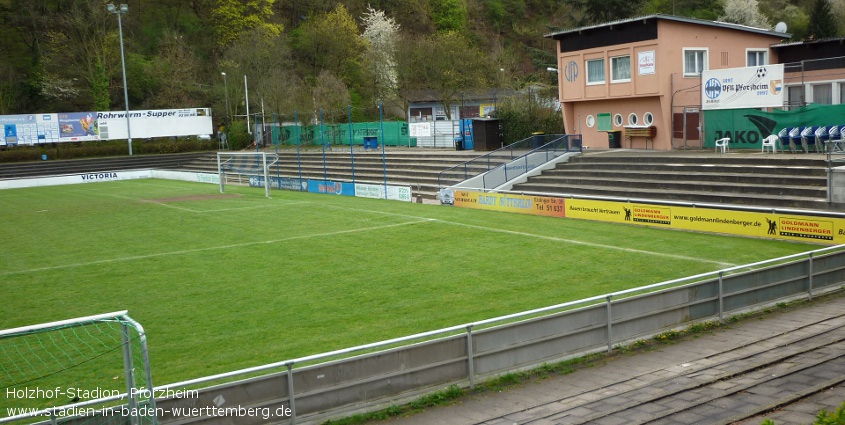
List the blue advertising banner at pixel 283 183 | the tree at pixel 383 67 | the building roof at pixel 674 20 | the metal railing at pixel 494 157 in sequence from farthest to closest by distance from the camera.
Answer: the tree at pixel 383 67, the blue advertising banner at pixel 283 183, the metal railing at pixel 494 157, the building roof at pixel 674 20

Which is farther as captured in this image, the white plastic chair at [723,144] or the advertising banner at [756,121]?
the white plastic chair at [723,144]

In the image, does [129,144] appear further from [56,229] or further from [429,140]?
[56,229]

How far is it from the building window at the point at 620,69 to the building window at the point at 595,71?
79 centimetres

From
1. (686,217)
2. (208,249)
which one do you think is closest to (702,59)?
(686,217)

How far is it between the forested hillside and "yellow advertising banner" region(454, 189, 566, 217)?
2844 cm

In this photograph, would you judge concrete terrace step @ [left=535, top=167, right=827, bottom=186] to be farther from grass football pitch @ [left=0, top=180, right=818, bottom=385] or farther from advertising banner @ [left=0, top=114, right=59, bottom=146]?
advertising banner @ [left=0, top=114, right=59, bottom=146]

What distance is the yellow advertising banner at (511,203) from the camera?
90.0 feet

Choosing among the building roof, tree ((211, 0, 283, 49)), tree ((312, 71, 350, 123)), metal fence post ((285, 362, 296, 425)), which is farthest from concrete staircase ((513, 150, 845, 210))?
tree ((211, 0, 283, 49))

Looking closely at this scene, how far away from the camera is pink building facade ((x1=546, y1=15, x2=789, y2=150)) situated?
3434cm

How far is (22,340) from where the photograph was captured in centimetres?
1426

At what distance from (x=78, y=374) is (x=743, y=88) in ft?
89.8

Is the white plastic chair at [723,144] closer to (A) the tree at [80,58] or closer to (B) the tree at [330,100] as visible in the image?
(B) the tree at [330,100]

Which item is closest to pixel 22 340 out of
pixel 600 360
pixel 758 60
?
pixel 600 360

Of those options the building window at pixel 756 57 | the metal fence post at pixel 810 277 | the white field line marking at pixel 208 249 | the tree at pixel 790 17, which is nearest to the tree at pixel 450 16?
the tree at pixel 790 17
